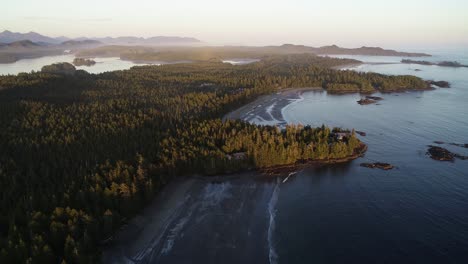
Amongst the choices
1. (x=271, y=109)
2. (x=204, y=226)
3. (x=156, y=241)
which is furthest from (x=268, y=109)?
(x=156, y=241)

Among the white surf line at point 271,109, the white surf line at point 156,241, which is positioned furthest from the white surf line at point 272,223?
the white surf line at point 271,109

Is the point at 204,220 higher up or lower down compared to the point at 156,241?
higher up

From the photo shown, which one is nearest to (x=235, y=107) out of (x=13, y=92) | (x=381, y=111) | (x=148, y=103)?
(x=148, y=103)

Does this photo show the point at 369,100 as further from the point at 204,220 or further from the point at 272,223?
the point at 204,220

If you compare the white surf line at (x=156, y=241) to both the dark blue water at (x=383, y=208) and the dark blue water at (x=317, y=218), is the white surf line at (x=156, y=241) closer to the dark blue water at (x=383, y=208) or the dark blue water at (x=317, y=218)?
the dark blue water at (x=317, y=218)

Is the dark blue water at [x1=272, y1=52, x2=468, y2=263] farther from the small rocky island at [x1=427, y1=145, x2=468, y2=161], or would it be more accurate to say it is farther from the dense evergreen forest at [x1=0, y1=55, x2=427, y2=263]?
the dense evergreen forest at [x1=0, y1=55, x2=427, y2=263]

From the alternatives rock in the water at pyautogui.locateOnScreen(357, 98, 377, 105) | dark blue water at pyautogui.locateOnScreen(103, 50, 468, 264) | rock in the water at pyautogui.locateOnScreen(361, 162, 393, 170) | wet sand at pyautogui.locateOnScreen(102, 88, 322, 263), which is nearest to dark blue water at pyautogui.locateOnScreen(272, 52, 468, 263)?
dark blue water at pyautogui.locateOnScreen(103, 50, 468, 264)
